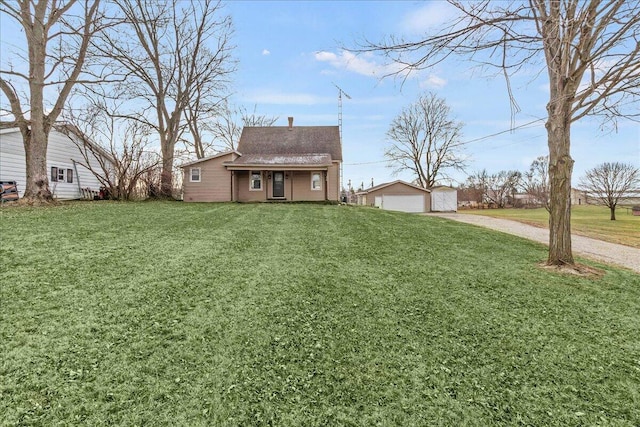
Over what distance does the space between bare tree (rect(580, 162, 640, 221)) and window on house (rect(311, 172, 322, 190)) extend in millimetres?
21584

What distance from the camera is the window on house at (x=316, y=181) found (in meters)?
18.0

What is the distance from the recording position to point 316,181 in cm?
1803

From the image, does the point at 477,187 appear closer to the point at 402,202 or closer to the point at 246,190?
the point at 402,202

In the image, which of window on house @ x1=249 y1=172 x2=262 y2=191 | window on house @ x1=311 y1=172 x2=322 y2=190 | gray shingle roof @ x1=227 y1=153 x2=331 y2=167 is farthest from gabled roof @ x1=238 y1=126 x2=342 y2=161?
window on house @ x1=249 y1=172 x2=262 y2=191

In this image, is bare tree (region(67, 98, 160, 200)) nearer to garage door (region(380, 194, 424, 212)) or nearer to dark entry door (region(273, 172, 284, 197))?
dark entry door (region(273, 172, 284, 197))

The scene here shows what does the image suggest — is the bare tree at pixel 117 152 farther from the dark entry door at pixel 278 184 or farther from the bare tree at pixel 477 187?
the bare tree at pixel 477 187

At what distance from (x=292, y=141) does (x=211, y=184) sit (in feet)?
19.6

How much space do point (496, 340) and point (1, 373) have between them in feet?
12.9

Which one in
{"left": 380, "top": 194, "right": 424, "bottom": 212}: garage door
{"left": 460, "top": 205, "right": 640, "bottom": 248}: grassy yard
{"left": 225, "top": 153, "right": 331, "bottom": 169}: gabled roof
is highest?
{"left": 225, "top": 153, "right": 331, "bottom": 169}: gabled roof

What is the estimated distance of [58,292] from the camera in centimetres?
335

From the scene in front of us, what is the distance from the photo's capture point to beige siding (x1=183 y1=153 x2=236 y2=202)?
57.7 feet

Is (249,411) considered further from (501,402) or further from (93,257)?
(93,257)

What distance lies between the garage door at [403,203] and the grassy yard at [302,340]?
76.0 feet

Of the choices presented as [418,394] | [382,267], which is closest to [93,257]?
[382,267]
